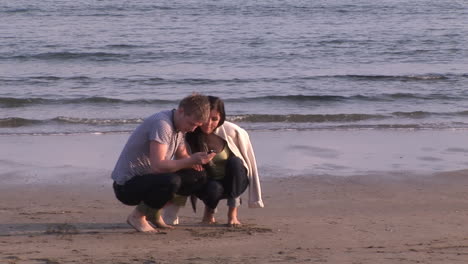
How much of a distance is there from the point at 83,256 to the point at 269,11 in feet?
82.5

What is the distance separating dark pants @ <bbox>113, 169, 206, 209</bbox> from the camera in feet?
18.0

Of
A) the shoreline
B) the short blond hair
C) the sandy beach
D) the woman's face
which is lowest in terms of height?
the shoreline

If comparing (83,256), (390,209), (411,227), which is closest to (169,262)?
(83,256)

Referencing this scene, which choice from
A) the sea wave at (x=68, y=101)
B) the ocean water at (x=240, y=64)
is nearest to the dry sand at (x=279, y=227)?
the ocean water at (x=240, y=64)

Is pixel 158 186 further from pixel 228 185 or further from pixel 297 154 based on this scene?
pixel 297 154

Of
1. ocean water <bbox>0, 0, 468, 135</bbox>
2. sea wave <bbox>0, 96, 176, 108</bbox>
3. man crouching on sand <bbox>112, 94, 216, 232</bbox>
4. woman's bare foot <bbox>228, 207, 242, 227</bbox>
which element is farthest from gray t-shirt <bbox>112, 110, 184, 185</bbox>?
sea wave <bbox>0, 96, 176, 108</bbox>

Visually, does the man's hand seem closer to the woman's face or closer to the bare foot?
the woman's face

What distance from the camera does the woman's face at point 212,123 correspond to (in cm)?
550

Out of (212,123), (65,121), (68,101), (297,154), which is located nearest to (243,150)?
(212,123)

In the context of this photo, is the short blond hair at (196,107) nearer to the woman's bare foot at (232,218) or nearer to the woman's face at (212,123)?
the woman's face at (212,123)

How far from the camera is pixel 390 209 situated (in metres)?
6.65

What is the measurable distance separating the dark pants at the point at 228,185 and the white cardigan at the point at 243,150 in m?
0.06

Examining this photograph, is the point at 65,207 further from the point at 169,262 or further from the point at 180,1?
the point at 180,1

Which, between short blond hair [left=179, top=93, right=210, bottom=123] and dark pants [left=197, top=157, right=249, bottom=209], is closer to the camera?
short blond hair [left=179, top=93, right=210, bottom=123]
